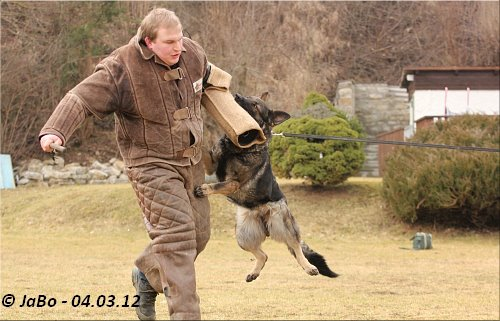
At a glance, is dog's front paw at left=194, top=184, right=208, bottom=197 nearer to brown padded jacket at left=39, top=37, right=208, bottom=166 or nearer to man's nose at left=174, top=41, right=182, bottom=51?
brown padded jacket at left=39, top=37, right=208, bottom=166

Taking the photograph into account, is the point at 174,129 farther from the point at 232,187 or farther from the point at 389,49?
the point at 389,49

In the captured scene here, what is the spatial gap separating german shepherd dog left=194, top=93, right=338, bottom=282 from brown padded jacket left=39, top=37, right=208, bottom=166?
61 centimetres

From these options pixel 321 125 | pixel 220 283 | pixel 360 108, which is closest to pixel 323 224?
pixel 321 125

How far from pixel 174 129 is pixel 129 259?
11.7m

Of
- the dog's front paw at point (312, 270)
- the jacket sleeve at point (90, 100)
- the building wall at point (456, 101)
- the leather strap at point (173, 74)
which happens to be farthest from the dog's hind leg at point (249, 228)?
the building wall at point (456, 101)

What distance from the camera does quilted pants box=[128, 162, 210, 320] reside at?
16.4 feet

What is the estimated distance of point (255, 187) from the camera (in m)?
5.93

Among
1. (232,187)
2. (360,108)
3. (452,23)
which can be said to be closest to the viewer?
(232,187)

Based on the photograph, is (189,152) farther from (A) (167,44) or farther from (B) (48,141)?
(B) (48,141)

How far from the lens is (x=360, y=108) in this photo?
35.9m

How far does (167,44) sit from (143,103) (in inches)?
15.6

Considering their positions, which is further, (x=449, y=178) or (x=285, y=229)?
(x=449, y=178)

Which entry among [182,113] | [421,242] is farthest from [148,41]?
[421,242]

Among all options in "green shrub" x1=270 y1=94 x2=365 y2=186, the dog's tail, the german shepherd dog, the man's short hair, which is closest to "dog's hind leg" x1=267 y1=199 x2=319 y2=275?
the german shepherd dog
